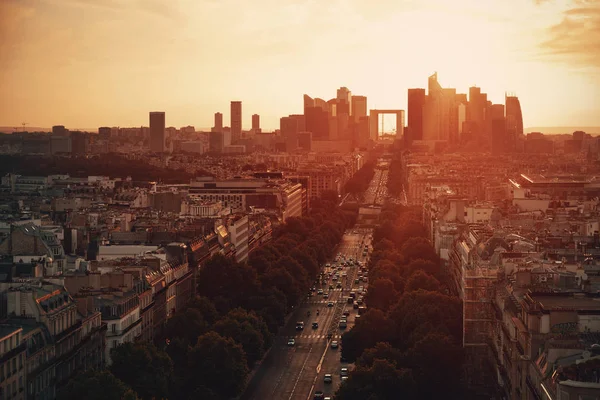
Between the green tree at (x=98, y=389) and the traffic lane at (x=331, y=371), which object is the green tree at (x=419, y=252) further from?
the green tree at (x=98, y=389)

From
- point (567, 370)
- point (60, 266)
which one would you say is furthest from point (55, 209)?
point (567, 370)

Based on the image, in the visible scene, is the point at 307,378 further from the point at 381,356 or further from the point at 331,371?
the point at 381,356

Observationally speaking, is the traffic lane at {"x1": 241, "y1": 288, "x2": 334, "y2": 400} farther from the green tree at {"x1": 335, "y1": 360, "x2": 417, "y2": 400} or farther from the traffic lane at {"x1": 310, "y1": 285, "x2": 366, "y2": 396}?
the green tree at {"x1": 335, "y1": 360, "x2": 417, "y2": 400}

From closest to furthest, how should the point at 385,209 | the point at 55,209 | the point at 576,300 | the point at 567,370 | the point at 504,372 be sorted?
the point at 567,370, the point at 576,300, the point at 504,372, the point at 55,209, the point at 385,209

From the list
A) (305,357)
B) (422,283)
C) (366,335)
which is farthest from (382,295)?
(366,335)

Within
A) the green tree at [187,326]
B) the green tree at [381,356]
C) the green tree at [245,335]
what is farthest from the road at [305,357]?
the green tree at [187,326]

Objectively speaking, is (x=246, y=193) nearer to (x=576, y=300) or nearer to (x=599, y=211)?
(x=599, y=211)

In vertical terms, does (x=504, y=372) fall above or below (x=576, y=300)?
below

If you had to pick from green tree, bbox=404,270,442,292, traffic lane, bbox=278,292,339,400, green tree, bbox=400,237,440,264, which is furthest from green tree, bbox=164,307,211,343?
green tree, bbox=400,237,440,264
